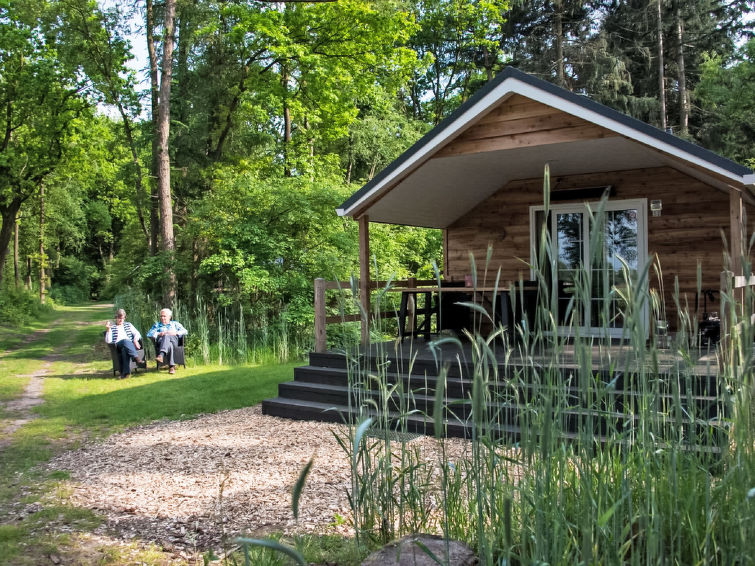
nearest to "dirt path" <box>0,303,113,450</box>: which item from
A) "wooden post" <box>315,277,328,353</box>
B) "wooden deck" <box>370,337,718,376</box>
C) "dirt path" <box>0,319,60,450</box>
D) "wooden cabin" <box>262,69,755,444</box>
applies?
"dirt path" <box>0,319,60,450</box>

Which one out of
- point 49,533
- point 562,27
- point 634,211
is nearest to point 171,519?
point 49,533

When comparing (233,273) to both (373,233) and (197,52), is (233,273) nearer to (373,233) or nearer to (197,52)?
(373,233)

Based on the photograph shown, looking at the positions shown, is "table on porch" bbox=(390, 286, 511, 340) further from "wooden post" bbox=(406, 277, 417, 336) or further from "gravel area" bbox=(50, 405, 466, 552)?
A: "gravel area" bbox=(50, 405, 466, 552)

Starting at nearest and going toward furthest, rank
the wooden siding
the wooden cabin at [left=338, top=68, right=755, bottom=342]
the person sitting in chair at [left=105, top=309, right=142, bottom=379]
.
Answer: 1. the wooden cabin at [left=338, top=68, right=755, bottom=342]
2. the wooden siding
3. the person sitting in chair at [left=105, top=309, right=142, bottom=379]

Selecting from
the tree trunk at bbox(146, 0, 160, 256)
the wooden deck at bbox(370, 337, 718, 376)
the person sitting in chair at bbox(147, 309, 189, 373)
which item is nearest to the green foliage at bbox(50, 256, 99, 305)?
the tree trunk at bbox(146, 0, 160, 256)

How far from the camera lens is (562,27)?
2014cm

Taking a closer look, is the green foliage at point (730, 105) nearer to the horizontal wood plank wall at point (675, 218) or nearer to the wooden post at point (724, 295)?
the horizontal wood plank wall at point (675, 218)

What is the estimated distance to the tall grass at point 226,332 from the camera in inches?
410

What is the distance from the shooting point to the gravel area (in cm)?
333

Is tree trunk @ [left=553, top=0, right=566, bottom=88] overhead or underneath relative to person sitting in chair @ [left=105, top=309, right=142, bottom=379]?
overhead

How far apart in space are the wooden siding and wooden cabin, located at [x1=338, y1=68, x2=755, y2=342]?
10mm

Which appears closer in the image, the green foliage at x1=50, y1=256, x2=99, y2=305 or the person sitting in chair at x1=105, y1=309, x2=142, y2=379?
the person sitting in chair at x1=105, y1=309, x2=142, y2=379

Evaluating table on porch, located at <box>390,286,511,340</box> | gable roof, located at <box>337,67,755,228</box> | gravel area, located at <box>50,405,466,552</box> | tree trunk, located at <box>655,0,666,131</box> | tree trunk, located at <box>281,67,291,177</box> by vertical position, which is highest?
tree trunk, located at <box>655,0,666,131</box>

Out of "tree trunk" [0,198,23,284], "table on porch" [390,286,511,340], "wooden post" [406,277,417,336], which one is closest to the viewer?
"table on porch" [390,286,511,340]
